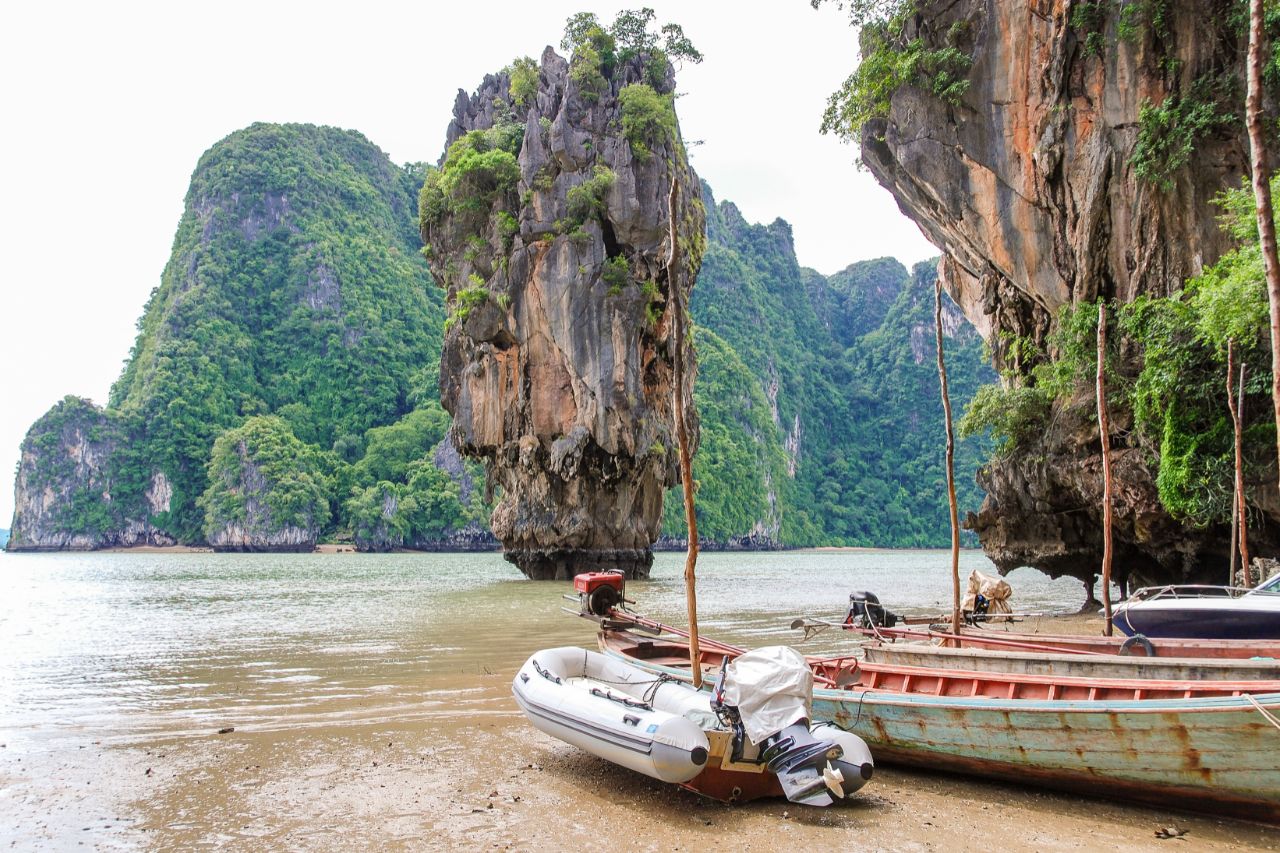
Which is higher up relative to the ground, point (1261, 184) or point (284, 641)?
point (1261, 184)

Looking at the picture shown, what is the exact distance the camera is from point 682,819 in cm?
596

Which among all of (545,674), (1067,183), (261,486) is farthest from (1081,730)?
(261,486)

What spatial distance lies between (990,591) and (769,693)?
35.9 feet

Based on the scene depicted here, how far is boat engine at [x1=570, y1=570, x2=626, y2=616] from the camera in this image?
11406 mm

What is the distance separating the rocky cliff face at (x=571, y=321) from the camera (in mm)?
34125

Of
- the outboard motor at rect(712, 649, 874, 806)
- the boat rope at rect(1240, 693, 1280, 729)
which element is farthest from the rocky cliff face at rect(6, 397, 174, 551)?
the boat rope at rect(1240, 693, 1280, 729)

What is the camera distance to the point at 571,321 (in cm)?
3416

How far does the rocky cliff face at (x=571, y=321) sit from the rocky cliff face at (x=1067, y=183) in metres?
15.2

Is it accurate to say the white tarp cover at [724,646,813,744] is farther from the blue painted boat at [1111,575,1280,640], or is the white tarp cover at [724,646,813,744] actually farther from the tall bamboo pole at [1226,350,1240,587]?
the tall bamboo pole at [1226,350,1240,587]

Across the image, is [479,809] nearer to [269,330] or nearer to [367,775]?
[367,775]

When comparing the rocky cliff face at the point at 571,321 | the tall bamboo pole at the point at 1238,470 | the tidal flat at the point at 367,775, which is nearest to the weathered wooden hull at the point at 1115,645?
the tidal flat at the point at 367,775

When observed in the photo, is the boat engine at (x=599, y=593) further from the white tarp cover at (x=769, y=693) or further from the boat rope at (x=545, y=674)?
the white tarp cover at (x=769, y=693)

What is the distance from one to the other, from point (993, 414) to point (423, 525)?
217 ft

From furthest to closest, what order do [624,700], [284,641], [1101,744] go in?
[284,641] < [624,700] < [1101,744]
